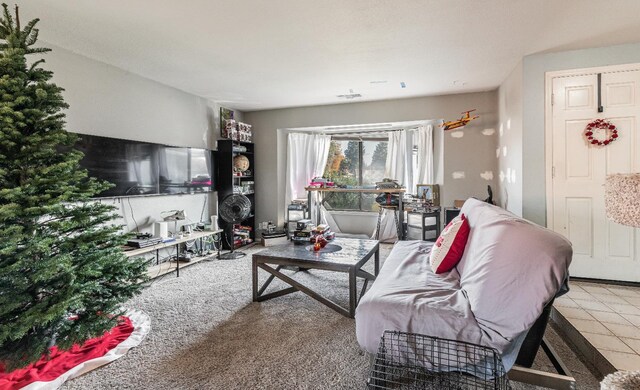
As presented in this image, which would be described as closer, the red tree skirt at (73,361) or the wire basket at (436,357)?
the wire basket at (436,357)

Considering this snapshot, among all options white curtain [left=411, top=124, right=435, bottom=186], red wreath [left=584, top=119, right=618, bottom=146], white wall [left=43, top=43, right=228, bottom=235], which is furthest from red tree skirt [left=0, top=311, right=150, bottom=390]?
white curtain [left=411, top=124, right=435, bottom=186]

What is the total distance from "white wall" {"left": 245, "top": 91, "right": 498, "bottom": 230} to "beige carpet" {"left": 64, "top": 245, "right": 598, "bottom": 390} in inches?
104

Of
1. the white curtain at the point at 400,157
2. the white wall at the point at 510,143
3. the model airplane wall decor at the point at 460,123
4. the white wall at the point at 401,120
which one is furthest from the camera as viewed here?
the white curtain at the point at 400,157

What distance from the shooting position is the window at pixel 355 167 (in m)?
5.57

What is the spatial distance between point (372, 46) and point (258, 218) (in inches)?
142

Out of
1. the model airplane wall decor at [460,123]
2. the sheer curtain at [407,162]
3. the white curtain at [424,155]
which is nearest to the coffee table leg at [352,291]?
the model airplane wall decor at [460,123]

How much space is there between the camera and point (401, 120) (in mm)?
4684

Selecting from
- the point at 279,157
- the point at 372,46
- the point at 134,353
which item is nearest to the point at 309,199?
the point at 279,157

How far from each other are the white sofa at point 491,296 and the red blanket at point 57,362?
5.42 feet

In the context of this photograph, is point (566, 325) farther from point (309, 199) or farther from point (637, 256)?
point (309, 199)

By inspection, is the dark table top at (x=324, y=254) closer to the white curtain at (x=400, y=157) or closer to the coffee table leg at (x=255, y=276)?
the coffee table leg at (x=255, y=276)

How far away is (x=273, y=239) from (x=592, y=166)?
13.3 ft

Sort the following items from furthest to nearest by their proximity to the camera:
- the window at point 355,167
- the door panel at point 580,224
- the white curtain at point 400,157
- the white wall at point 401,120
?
the window at point 355,167
the white curtain at point 400,157
the white wall at point 401,120
the door panel at point 580,224

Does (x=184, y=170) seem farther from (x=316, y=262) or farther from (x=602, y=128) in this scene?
(x=602, y=128)
